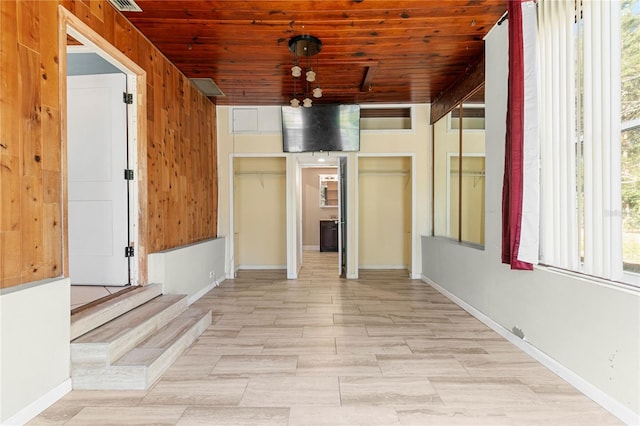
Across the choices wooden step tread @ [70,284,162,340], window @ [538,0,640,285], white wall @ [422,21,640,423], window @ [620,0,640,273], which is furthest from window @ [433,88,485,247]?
wooden step tread @ [70,284,162,340]

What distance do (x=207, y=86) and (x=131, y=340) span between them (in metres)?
3.44

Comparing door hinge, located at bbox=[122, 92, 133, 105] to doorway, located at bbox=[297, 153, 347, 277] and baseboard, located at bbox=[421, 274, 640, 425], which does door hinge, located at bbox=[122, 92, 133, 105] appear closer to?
baseboard, located at bbox=[421, 274, 640, 425]

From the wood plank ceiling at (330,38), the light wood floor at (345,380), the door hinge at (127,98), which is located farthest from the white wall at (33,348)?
the wood plank ceiling at (330,38)

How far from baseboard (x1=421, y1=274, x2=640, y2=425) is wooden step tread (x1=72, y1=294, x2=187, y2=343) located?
3.12 m

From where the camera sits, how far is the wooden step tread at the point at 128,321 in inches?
84.5

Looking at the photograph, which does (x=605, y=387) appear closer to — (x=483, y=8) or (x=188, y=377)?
(x=188, y=377)

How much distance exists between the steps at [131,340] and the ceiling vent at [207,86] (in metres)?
2.80

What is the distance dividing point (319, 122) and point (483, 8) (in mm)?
2809

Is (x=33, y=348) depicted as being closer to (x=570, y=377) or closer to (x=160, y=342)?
(x=160, y=342)

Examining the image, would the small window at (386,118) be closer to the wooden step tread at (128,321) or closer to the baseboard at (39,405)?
the wooden step tread at (128,321)

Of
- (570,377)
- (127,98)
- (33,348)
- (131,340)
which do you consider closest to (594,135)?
(570,377)

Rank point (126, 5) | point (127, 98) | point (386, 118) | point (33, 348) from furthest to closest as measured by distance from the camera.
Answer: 1. point (386, 118)
2. point (127, 98)
3. point (126, 5)
4. point (33, 348)

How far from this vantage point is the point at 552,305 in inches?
88.0

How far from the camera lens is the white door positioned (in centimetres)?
303
